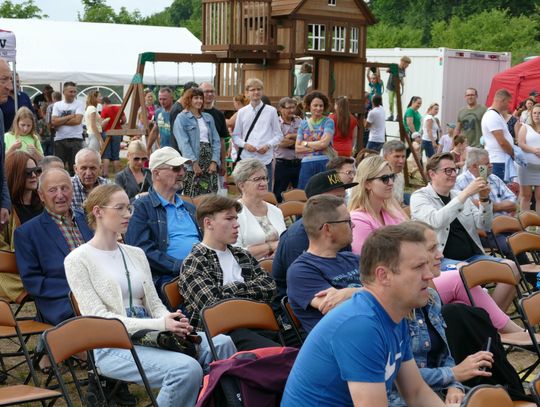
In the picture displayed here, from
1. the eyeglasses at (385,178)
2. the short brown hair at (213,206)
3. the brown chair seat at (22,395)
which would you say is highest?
the eyeglasses at (385,178)

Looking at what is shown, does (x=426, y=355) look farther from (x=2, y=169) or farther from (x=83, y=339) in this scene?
(x=2, y=169)

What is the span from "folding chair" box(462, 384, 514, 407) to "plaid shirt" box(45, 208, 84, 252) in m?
3.02

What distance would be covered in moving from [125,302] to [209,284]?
48 cm

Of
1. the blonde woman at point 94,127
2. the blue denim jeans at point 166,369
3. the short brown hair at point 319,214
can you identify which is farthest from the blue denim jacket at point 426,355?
the blonde woman at point 94,127

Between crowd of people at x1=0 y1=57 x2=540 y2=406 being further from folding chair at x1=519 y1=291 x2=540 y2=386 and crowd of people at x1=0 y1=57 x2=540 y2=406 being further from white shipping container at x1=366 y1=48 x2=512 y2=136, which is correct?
white shipping container at x1=366 y1=48 x2=512 y2=136

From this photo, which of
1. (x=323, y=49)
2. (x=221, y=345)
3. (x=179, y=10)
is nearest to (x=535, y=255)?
(x=221, y=345)

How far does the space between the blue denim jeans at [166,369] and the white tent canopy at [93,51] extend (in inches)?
613

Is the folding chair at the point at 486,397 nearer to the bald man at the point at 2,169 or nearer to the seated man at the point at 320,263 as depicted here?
the seated man at the point at 320,263

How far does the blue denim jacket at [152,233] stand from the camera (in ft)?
18.8

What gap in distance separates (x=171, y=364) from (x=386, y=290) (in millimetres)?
1727

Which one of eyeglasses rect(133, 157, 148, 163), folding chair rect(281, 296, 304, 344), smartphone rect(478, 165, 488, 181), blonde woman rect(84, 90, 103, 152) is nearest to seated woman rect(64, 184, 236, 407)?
folding chair rect(281, 296, 304, 344)

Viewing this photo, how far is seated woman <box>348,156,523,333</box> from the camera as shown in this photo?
5641 mm

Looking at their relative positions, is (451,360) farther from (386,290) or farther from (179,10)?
(179,10)

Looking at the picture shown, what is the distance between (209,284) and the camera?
4.96 meters
